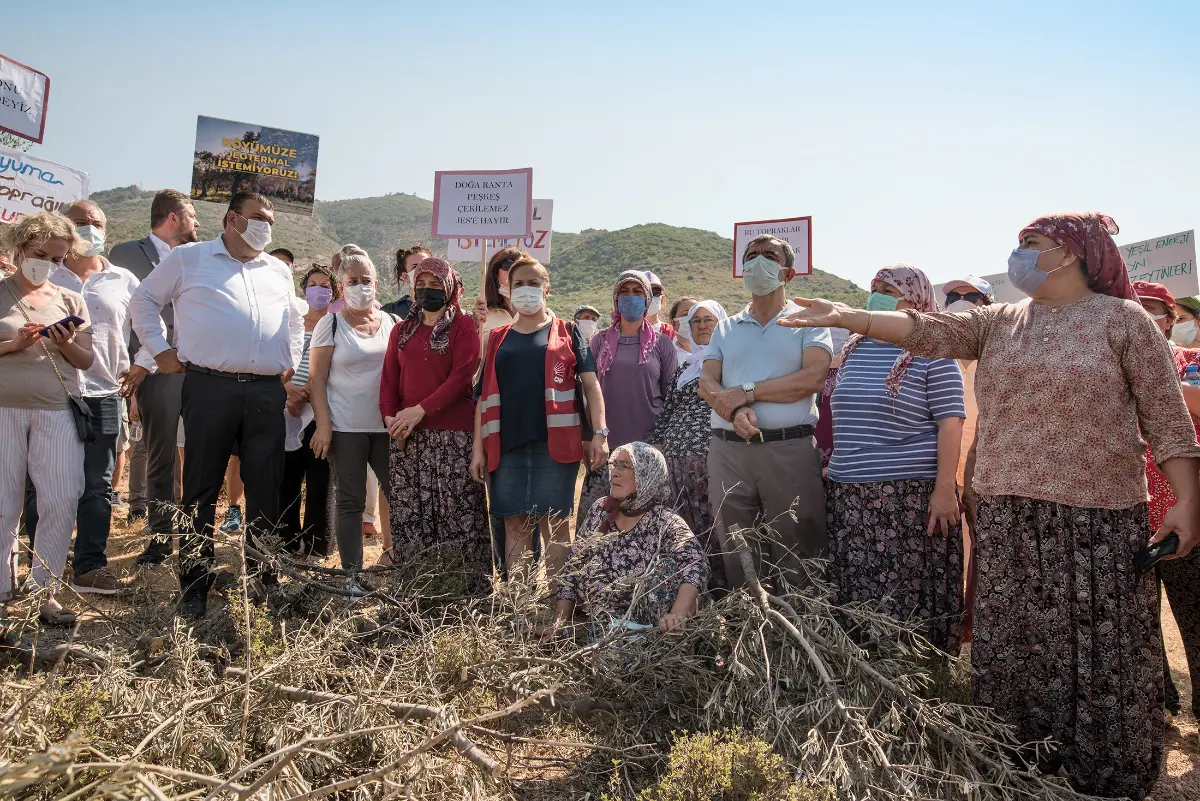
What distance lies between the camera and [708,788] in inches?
89.0

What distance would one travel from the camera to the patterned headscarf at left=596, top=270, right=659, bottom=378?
17.1 feet

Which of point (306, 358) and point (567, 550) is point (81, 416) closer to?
point (306, 358)

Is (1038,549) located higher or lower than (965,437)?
lower

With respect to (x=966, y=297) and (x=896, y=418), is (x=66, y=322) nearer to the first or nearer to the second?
(x=896, y=418)

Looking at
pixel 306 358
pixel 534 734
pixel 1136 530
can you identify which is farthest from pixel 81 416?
pixel 1136 530

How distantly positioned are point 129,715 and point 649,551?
205 centimetres

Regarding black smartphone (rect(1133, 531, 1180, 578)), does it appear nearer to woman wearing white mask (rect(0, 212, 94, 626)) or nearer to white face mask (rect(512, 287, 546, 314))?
white face mask (rect(512, 287, 546, 314))

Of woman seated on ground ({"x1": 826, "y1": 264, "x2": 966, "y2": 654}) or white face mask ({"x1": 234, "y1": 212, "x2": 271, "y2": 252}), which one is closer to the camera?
woman seated on ground ({"x1": 826, "y1": 264, "x2": 966, "y2": 654})

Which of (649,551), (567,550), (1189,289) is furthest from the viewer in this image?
(1189,289)

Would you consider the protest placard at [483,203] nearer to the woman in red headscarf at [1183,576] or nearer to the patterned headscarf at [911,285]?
the patterned headscarf at [911,285]

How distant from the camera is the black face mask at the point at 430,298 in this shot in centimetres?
473

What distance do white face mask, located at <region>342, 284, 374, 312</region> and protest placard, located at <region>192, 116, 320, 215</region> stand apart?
3.55m

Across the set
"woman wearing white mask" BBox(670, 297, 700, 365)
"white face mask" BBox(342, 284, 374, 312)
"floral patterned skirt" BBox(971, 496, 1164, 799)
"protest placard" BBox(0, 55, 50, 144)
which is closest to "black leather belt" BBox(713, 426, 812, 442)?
"floral patterned skirt" BBox(971, 496, 1164, 799)

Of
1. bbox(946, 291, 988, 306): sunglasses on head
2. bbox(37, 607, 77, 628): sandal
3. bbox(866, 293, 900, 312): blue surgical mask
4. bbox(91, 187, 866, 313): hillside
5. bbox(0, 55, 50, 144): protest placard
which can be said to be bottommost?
bbox(37, 607, 77, 628): sandal
